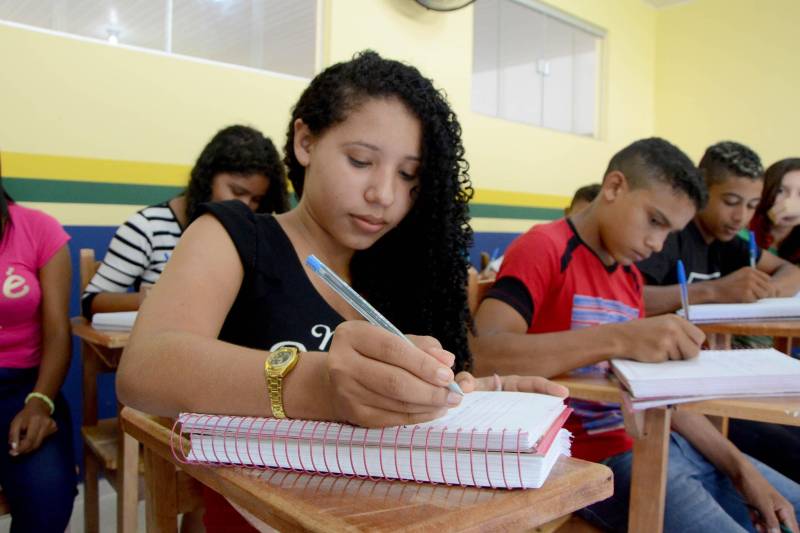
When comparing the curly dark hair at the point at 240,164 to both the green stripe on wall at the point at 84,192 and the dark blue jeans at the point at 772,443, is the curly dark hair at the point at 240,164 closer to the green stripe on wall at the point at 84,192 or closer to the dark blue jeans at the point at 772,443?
the green stripe on wall at the point at 84,192

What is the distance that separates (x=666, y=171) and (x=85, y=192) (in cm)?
197

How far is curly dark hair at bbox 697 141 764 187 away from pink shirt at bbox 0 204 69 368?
2152 millimetres

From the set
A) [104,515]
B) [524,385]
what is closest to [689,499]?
[524,385]

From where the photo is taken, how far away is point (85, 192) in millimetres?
2248

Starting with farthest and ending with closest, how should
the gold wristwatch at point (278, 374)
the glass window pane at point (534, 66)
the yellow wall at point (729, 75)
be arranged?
the yellow wall at point (729, 75)
the glass window pane at point (534, 66)
the gold wristwatch at point (278, 374)

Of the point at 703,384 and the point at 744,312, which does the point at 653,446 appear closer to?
the point at 703,384

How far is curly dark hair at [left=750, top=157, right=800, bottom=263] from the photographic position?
9.20ft

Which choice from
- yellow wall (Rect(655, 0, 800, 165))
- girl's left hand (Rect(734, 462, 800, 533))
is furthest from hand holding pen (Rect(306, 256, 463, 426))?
yellow wall (Rect(655, 0, 800, 165))

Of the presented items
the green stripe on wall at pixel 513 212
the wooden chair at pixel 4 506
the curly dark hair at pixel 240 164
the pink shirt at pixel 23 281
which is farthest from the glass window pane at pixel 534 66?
the wooden chair at pixel 4 506

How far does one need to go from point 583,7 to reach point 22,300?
4261 millimetres

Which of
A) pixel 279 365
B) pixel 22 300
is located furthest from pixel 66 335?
pixel 279 365

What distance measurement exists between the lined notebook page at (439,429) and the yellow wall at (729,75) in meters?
4.77

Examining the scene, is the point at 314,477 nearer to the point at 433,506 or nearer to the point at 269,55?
the point at 433,506

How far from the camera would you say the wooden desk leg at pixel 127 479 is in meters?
1.44
